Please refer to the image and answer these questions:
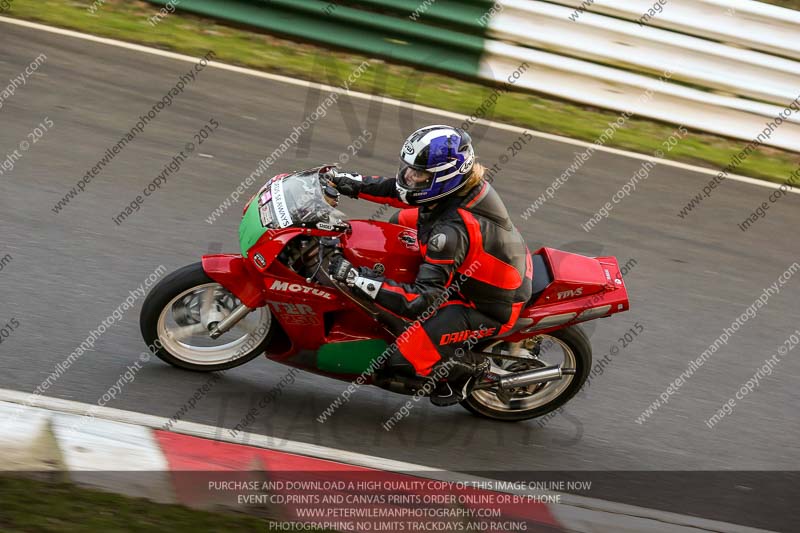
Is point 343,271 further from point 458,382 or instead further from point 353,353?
point 458,382

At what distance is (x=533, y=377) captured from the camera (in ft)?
19.7

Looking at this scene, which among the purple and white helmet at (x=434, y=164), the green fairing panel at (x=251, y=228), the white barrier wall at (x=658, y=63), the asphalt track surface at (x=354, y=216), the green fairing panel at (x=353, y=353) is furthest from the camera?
the white barrier wall at (x=658, y=63)

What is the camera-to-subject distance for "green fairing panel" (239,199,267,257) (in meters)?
5.45

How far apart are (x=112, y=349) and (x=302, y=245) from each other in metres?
1.61

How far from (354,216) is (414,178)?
3.04 metres

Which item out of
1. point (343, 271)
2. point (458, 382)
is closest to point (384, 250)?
point (343, 271)

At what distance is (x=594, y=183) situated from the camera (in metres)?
9.48

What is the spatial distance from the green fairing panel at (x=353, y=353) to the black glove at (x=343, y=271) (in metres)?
0.61

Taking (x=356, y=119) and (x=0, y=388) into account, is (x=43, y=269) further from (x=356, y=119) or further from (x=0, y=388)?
(x=356, y=119)

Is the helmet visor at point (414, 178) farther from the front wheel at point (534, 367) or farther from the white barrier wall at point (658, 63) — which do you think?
the white barrier wall at point (658, 63)

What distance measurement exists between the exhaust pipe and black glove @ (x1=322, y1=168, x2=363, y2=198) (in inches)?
58.8

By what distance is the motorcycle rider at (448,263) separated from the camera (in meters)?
5.23

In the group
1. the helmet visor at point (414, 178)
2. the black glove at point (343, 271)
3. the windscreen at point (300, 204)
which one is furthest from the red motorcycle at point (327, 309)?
the helmet visor at point (414, 178)

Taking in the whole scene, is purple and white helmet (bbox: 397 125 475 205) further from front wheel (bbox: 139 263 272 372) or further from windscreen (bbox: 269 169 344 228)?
front wheel (bbox: 139 263 272 372)
